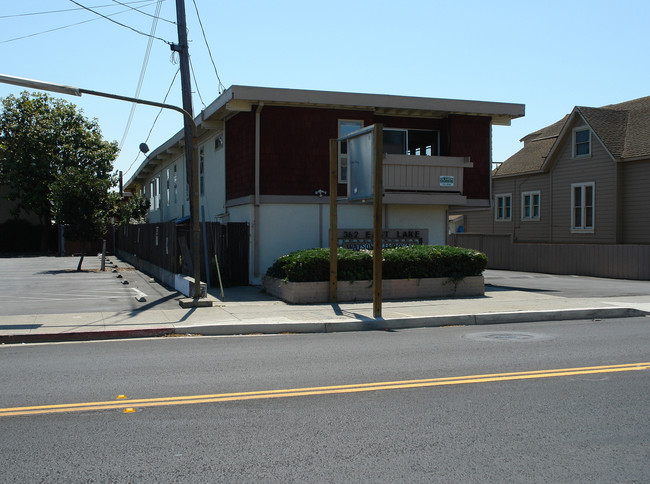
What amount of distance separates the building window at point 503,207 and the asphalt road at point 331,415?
27.7 metres

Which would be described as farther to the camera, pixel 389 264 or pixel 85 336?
pixel 389 264

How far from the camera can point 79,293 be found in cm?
1736

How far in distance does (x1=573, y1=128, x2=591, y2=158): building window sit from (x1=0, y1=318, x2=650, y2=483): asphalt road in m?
22.9

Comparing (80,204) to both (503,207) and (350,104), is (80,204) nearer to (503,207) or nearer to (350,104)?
(350,104)

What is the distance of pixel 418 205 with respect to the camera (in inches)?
806

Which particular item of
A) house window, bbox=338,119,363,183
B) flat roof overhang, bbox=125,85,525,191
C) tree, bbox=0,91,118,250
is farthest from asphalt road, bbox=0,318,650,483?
tree, bbox=0,91,118,250

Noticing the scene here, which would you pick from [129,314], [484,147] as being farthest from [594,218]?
[129,314]

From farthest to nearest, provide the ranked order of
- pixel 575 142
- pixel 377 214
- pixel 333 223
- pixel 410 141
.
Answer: pixel 575 142 → pixel 410 141 → pixel 333 223 → pixel 377 214

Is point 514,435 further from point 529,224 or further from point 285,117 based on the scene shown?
point 529,224

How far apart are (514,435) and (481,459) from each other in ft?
2.28

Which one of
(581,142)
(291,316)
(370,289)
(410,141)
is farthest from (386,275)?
(581,142)

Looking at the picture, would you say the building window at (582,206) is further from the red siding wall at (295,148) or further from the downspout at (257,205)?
the downspout at (257,205)

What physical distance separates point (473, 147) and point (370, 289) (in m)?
8.17

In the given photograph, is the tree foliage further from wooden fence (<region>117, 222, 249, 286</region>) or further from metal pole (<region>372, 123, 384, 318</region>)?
metal pole (<region>372, 123, 384, 318</region>)
